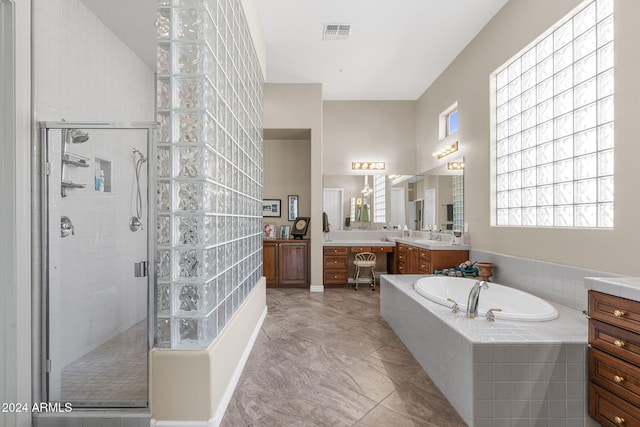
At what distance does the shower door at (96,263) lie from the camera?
5.91 feet

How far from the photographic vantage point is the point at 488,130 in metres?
3.73

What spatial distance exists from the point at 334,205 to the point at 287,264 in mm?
1379

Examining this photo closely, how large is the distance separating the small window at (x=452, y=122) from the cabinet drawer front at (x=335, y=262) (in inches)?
103

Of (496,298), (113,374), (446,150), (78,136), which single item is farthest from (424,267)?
(78,136)

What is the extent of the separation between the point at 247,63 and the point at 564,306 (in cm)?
337

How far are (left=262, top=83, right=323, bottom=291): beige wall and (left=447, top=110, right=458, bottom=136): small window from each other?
200cm

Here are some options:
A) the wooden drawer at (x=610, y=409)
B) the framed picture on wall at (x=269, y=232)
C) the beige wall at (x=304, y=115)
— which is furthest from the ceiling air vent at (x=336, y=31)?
the wooden drawer at (x=610, y=409)

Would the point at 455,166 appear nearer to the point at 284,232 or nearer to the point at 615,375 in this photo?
the point at 284,232

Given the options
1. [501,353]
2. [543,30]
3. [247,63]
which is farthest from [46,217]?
[543,30]

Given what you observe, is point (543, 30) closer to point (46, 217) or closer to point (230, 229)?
point (230, 229)

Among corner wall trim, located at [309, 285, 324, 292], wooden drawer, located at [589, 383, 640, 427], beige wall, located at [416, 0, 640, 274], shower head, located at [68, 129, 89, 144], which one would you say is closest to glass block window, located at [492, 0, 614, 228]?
beige wall, located at [416, 0, 640, 274]

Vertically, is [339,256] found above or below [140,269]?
below

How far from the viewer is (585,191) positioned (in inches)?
100

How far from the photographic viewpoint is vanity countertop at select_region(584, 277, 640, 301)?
1527mm
